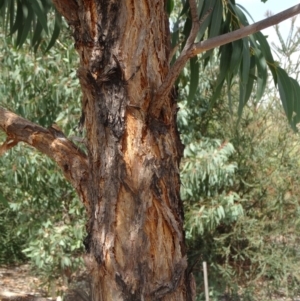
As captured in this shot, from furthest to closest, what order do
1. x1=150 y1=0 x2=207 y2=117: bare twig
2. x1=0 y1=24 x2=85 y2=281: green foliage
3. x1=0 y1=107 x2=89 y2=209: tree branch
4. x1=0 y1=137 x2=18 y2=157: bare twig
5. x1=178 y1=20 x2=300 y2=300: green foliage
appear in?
x1=178 y1=20 x2=300 y2=300: green foliage, x1=0 y1=24 x2=85 y2=281: green foliage, x1=0 y1=137 x2=18 y2=157: bare twig, x1=0 y1=107 x2=89 y2=209: tree branch, x1=150 y1=0 x2=207 y2=117: bare twig

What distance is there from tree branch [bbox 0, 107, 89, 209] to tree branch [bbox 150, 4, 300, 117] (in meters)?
0.28

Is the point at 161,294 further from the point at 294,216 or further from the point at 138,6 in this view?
the point at 294,216

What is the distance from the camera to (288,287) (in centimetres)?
501

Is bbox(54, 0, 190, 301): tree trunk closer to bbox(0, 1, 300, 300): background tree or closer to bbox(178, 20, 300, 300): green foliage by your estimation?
bbox(0, 1, 300, 300): background tree

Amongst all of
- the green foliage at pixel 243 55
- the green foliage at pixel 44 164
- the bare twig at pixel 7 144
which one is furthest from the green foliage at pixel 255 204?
the bare twig at pixel 7 144

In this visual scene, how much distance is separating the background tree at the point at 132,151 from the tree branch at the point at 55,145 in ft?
0.04

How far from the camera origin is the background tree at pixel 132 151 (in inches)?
68.3

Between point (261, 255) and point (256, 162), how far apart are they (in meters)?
0.68

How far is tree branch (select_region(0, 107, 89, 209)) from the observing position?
189 centimetres

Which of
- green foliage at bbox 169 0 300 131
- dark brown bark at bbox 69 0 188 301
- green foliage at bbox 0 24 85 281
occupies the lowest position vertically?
dark brown bark at bbox 69 0 188 301

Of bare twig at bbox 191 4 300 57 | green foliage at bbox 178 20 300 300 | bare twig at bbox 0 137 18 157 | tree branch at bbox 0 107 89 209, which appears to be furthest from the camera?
green foliage at bbox 178 20 300 300

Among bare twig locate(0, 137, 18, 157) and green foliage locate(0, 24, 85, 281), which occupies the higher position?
green foliage locate(0, 24, 85, 281)

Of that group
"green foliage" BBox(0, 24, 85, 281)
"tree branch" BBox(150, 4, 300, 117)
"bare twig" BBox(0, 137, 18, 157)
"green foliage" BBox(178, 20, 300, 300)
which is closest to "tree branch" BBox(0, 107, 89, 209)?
"bare twig" BBox(0, 137, 18, 157)

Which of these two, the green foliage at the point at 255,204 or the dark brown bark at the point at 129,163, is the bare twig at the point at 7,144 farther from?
the green foliage at the point at 255,204
